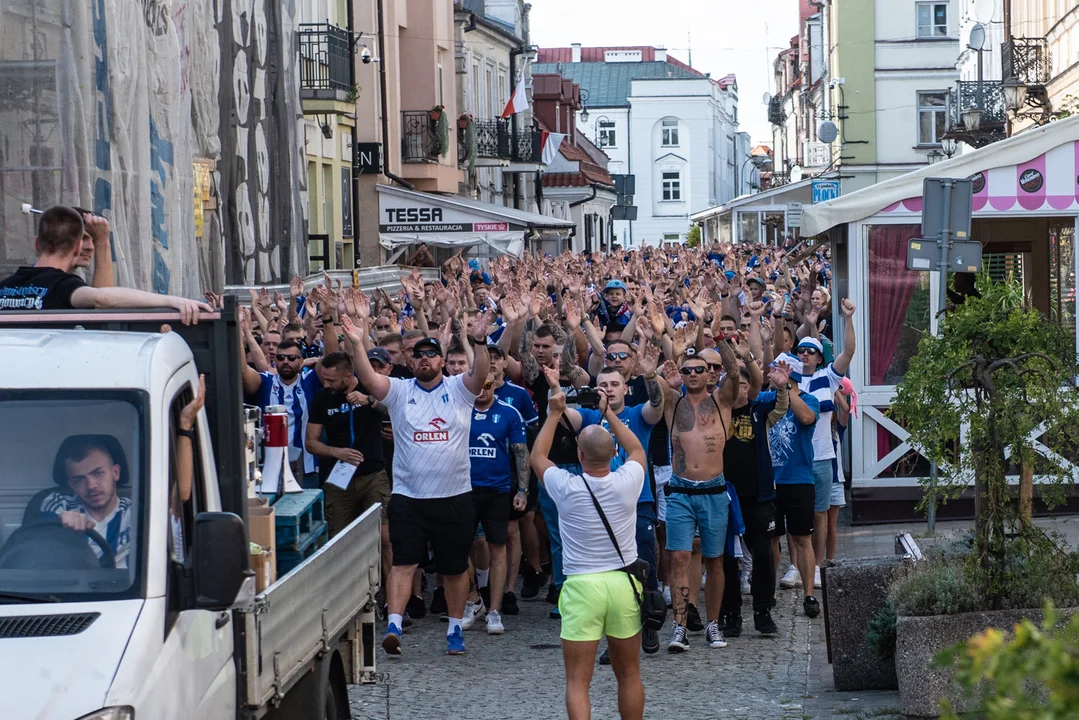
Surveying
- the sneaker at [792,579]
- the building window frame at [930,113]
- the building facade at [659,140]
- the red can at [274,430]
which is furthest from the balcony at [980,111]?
the building facade at [659,140]

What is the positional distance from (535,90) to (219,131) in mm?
45249

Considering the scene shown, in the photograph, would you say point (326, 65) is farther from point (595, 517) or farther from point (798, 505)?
point (595, 517)

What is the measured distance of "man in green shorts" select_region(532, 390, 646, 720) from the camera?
24.2 feet

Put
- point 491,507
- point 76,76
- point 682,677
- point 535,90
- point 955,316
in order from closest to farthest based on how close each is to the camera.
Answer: point 955,316 < point 682,677 < point 491,507 < point 76,76 < point 535,90

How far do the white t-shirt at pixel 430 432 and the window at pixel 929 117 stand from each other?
175 feet

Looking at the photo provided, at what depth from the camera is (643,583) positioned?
7.81 meters

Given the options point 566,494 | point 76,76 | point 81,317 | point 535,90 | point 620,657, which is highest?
point 535,90

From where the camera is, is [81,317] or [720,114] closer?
A: [81,317]

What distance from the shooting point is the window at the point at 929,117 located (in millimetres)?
60344

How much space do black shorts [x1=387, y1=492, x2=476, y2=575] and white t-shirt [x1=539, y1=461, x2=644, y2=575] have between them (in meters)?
2.47

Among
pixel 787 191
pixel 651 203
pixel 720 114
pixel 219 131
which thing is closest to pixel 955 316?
pixel 219 131

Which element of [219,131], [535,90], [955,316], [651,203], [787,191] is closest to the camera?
[955,316]

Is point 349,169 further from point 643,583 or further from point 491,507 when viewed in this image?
point 643,583

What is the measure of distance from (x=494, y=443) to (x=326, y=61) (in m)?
17.9
